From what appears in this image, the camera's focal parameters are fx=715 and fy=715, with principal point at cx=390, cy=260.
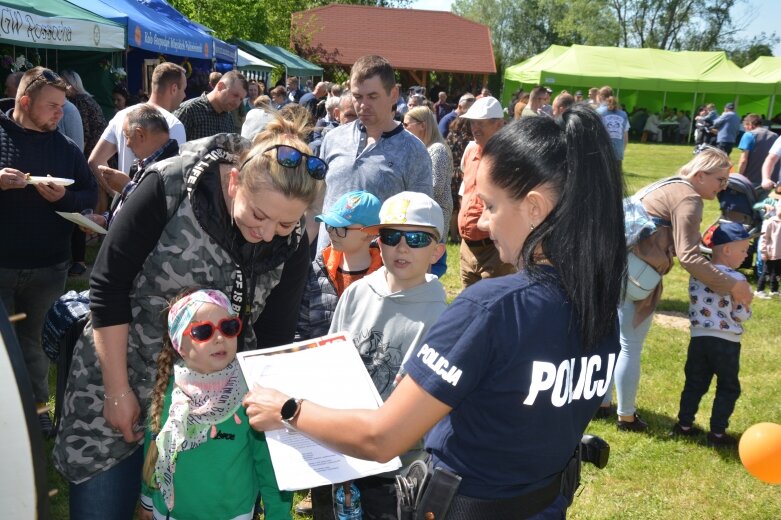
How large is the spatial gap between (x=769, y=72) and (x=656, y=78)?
518 cm

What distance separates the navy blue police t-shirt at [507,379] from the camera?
158 centimetres

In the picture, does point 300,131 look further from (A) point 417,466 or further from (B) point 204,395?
(A) point 417,466

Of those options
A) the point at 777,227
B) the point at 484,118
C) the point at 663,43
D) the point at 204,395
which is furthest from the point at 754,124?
the point at 663,43

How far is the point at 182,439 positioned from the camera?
7.92 ft

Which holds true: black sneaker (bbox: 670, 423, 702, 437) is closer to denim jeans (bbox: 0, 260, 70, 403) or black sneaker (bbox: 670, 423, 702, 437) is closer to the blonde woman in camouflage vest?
the blonde woman in camouflage vest

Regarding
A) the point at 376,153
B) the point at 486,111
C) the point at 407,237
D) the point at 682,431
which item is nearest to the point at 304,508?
the point at 407,237

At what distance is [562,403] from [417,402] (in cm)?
35

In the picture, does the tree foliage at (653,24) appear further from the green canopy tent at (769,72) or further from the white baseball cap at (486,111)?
the white baseball cap at (486,111)

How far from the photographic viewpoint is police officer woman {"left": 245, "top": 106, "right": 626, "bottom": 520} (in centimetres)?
159

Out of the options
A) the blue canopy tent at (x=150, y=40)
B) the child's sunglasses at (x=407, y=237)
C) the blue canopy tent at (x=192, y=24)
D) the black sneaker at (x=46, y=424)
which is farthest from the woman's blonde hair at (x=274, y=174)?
the blue canopy tent at (x=192, y=24)

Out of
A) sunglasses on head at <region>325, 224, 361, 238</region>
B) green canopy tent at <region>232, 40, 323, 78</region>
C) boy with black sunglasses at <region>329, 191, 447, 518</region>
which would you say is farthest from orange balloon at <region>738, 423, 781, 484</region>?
green canopy tent at <region>232, 40, 323, 78</region>

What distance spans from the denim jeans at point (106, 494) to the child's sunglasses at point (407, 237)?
124 cm

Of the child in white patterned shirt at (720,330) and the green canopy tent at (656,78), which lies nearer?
the child in white patterned shirt at (720,330)

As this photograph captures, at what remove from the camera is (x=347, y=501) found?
245 centimetres
